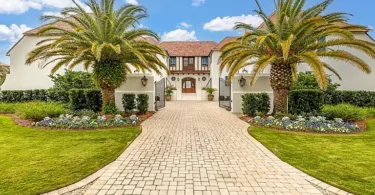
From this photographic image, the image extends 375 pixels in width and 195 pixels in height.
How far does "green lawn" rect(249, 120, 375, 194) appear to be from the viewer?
4.85 metres

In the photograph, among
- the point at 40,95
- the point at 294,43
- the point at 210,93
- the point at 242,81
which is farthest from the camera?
the point at 210,93

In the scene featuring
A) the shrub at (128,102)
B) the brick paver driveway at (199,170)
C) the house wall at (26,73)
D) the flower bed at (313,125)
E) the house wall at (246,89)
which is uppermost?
the house wall at (26,73)

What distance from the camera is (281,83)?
11492 millimetres

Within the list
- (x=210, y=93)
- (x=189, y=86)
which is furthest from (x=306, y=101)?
(x=189, y=86)

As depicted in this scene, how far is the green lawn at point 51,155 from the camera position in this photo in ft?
15.2

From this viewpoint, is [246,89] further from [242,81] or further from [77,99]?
[77,99]

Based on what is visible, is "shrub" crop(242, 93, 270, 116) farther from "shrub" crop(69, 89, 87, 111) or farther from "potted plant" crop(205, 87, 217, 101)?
"potted plant" crop(205, 87, 217, 101)

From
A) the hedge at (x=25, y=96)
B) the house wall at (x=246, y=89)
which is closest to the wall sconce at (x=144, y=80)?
the house wall at (x=246, y=89)

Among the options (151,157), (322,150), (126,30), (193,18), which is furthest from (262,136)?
(193,18)

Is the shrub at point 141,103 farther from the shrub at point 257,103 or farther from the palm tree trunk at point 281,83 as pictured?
the palm tree trunk at point 281,83

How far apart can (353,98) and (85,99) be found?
54.7ft

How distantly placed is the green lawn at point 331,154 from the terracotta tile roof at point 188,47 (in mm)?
25244

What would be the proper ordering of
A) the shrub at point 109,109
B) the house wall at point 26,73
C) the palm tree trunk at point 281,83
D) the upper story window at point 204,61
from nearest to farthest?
1. the palm tree trunk at point 281,83
2. the shrub at point 109,109
3. the house wall at point 26,73
4. the upper story window at point 204,61

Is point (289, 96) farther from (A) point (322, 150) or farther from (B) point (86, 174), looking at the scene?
(B) point (86, 174)
